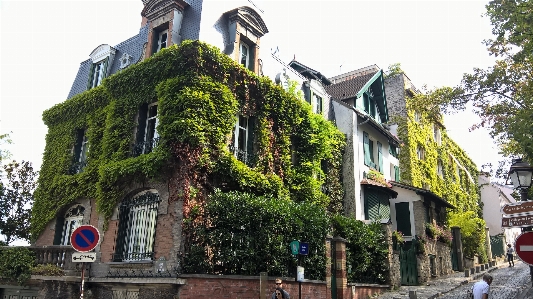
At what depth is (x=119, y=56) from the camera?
19.9 metres

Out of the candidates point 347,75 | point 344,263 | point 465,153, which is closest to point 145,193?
point 344,263

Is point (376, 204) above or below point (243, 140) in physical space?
below

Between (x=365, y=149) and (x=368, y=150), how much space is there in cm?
46

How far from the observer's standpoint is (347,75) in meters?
35.5

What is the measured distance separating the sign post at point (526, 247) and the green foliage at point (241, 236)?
7.20m

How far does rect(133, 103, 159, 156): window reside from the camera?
15836 mm

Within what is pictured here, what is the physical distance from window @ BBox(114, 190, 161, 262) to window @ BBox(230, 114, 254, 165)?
3435 mm

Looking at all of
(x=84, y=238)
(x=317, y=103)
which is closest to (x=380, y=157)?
(x=317, y=103)

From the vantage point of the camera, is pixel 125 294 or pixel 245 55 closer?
pixel 125 294

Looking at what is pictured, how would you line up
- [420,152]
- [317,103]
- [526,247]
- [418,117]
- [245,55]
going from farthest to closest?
[418,117]
[420,152]
[317,103]
[245,55]
[526,247]

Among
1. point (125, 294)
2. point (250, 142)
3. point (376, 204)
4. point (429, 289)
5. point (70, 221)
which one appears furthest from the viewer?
point (376, 204)

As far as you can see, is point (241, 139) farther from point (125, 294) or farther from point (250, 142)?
point (125, 294)

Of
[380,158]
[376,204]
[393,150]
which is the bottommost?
[376,204]

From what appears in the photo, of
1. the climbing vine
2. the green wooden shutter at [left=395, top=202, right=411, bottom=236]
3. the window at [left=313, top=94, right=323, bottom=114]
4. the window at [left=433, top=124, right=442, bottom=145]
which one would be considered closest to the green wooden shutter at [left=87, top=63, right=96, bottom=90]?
the climbing vine
